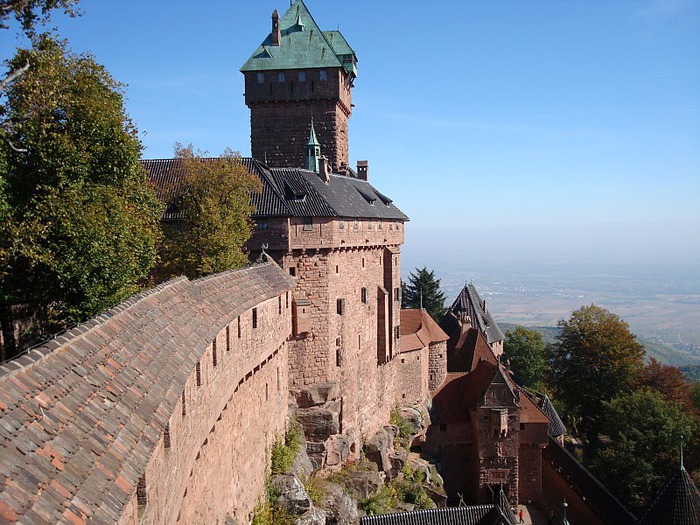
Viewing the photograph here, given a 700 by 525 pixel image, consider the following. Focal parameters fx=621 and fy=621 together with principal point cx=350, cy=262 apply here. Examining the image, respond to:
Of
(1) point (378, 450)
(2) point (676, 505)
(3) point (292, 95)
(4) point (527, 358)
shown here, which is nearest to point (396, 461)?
(1) point (378, 450)

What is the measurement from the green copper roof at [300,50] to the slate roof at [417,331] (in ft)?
45.1

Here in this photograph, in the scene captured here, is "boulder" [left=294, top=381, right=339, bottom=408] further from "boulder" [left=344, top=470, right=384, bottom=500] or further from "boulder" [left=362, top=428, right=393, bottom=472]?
"boulder" [left=362, top=428, right=393, bottom=472]

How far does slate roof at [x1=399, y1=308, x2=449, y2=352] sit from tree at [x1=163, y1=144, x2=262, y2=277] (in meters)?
13.6

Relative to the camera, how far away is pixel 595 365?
41750 mm

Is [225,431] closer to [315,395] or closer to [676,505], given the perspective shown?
[315,395]

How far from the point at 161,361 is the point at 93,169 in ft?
30.1

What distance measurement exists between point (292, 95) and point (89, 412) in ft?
91.3

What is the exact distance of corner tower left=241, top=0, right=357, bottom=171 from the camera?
3102 centimetres

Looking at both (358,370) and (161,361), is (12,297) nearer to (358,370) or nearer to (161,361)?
(161,361)

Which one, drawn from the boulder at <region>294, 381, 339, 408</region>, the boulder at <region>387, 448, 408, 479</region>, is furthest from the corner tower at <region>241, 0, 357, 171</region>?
the boulder at <region>387, 448, 408, 479</region>

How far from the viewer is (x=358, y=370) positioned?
85.0 ft

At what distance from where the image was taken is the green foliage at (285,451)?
17.8m

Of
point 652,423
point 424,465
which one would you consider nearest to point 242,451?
point 424,465

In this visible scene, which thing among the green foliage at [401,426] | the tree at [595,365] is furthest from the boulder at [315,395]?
the tree at [595,365]
